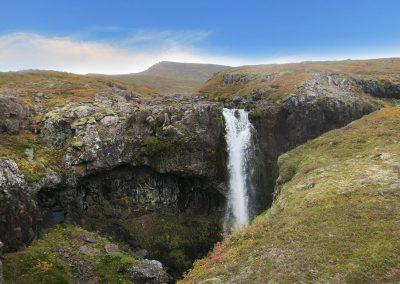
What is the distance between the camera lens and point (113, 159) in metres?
53.3

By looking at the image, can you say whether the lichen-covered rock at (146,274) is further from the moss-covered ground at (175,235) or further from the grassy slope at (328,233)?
the grassy slope at (328,233)

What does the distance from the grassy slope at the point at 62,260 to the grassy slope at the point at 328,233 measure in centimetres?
1412

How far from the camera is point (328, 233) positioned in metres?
26.5

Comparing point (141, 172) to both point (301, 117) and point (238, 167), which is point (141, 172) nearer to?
point (238, 167)

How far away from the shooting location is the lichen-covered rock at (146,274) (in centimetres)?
4016

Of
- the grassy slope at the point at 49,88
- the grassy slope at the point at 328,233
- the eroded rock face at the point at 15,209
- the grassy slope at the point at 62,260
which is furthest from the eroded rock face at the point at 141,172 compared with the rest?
the grassy slope at the point at 328,233

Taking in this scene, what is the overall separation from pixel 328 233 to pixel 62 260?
26.0 m

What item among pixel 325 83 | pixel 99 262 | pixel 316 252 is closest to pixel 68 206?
pixel 99 262

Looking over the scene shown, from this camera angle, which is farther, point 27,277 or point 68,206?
point 68,206

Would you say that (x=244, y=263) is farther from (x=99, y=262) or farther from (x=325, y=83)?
(x=325, y=83)

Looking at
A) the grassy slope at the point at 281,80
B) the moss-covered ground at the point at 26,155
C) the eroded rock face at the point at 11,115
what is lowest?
the moss-covered ground at the point at 26,155

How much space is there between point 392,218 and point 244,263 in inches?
406

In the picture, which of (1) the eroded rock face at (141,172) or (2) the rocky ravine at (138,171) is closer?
(2) the rocky ravine at (138,171)

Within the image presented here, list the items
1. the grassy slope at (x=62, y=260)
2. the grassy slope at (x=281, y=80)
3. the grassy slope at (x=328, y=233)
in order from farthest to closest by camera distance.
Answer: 1. the grassy slope at (x=281, y=80)
2. the grassy slope at (x=62, y=260)
3. the grassy slope at (x=328, y=233)
